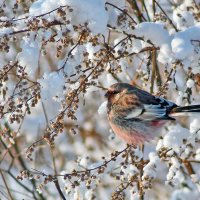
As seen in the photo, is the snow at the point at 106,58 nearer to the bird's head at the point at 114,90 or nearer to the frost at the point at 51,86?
the frost at the point at 51,86

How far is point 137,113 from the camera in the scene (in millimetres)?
4199

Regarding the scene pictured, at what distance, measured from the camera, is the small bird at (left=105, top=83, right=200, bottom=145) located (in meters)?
4.07

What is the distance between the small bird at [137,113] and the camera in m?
4.07

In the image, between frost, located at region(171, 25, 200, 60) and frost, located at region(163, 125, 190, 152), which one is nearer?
frost, located at region(171, 25, 200, 60)

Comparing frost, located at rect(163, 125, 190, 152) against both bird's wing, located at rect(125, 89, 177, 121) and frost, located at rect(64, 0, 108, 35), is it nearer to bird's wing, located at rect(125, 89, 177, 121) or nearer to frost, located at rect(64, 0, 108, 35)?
bird's wing, located at rect(125, 89, 177, 121)

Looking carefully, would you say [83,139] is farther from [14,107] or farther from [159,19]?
[14,107]

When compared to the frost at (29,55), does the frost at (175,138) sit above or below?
below

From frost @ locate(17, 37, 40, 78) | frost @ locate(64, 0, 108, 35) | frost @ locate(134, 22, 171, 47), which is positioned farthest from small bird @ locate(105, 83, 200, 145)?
frost @ locate(17, 37, 40, 78)

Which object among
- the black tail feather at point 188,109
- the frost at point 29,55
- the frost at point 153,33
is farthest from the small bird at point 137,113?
the frost at point 29,55

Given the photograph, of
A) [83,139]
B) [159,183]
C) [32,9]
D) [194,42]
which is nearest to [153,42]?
[194,42]

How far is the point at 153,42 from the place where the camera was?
146 inches

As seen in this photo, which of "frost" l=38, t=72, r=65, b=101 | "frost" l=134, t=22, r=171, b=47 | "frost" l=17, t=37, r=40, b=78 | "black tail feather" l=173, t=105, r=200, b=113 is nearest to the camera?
"frost" l=38, t=72, r=65, b=101

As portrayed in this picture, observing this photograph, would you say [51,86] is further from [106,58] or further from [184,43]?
[184,43]

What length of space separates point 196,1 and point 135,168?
1511 millimetres
